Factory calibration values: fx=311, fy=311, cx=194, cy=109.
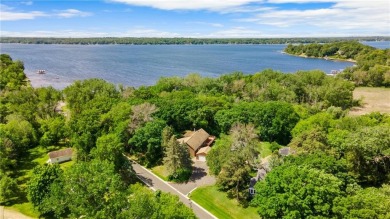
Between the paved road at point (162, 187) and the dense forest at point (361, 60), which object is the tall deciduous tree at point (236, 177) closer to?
the paved road at point (162, 187)

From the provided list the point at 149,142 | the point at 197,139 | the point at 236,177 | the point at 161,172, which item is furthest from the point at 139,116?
the point at 236,177

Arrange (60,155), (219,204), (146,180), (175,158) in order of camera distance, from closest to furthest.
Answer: (219,204), (175,158), (146,180), (60,155)

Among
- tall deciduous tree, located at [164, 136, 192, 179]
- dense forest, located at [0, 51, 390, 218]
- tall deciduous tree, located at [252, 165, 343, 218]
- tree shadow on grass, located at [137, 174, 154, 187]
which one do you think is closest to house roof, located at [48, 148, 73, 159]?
dense forest, located at [0, 51, 390, 218]

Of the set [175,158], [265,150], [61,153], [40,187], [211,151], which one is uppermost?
[211,151]

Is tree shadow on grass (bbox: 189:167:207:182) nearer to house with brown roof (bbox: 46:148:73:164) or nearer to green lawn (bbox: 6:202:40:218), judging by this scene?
green lawn (bbox: 6:202:40:218)

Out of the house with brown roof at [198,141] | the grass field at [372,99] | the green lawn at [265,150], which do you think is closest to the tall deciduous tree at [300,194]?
the green lawn at [265,150]

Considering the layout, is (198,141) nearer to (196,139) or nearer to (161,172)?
(196,139)
